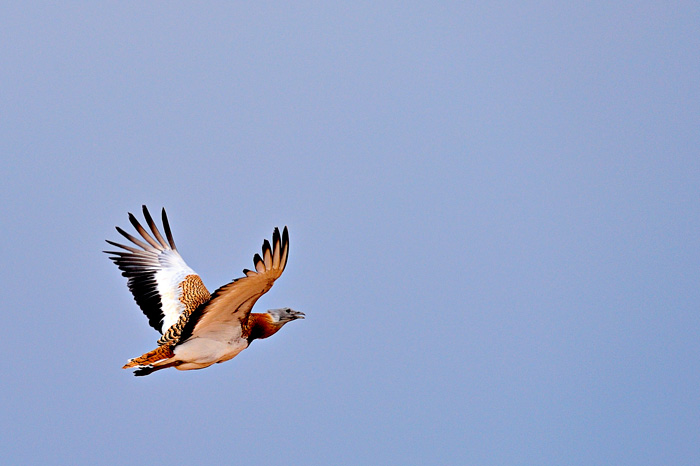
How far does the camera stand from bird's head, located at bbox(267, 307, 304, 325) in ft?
59.4

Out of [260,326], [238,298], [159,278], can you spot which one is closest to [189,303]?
[159,278]

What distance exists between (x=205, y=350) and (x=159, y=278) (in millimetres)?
4993

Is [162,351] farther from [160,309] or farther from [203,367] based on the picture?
[160,309]

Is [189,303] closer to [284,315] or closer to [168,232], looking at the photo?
[168,232]

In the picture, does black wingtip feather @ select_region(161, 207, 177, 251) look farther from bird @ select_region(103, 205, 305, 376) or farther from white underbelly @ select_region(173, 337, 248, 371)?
white underbelly @ select_region(173, 337, 248, 371)

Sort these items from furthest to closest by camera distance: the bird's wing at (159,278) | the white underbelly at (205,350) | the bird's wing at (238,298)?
the bird's wing at (159,278), the white underbelly at (205,350), the bird's wing at (238,298)

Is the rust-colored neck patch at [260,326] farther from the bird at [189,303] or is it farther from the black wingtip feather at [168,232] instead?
the black wingtip feather at [168,232]

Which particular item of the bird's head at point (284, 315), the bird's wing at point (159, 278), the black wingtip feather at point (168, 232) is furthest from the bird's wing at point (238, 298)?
the black wingtip feather at point (168, 232)

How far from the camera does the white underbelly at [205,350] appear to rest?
1722 cm

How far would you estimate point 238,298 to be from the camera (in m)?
16.0

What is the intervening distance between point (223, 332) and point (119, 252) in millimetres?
6238

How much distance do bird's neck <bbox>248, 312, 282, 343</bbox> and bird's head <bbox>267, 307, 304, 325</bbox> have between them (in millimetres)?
91

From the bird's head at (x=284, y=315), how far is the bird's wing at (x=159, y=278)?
2837 mm

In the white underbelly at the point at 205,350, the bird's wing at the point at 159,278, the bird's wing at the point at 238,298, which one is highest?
the bird's wing at the point at 159,278
